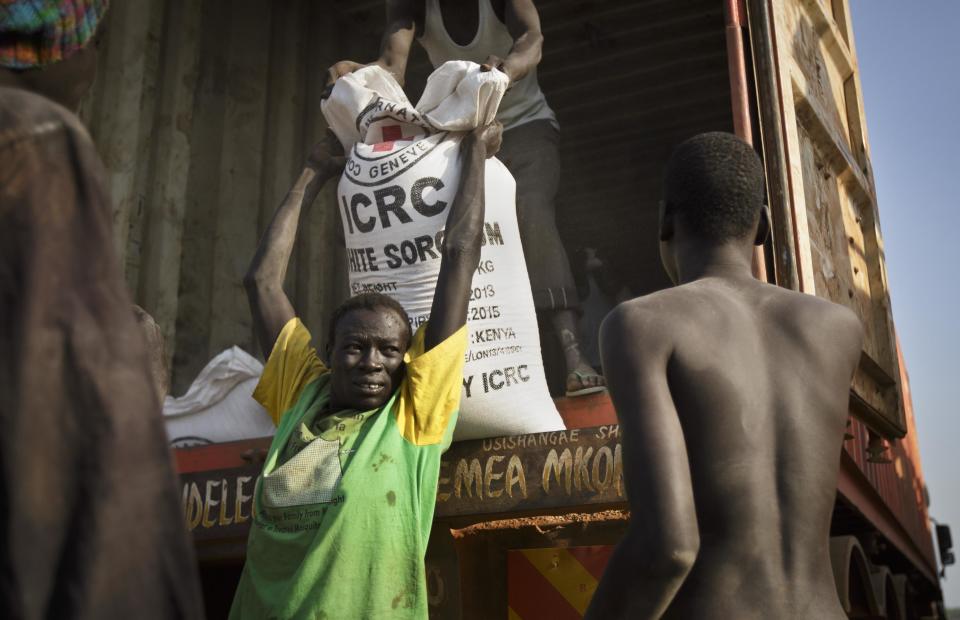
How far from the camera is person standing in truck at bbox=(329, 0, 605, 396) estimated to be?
10.00 feet

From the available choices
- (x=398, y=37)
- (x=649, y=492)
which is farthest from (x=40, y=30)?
(x=398, y=37)

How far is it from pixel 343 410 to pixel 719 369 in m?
0.93

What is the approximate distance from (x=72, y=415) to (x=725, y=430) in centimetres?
82

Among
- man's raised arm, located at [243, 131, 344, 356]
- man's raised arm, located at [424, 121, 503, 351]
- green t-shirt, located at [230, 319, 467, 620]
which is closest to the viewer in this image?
green t-shirt, located at [230, 319, 467, 620]

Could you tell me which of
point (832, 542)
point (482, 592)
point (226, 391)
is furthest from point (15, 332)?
point (832, 542)

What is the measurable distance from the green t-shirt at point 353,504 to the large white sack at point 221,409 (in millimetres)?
833

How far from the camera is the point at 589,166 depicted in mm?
5242

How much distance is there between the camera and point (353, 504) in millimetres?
1725

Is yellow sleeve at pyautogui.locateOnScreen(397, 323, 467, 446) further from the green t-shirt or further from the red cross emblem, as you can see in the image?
the red cross emblem

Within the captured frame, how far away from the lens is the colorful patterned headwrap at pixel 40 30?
2.68ft

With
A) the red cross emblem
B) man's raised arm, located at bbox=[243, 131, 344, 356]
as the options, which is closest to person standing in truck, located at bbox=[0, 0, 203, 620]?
man's raised arm, located at bbox=[243, 131, 344, 356]

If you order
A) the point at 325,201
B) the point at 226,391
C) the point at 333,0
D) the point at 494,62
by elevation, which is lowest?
the point at 226,391

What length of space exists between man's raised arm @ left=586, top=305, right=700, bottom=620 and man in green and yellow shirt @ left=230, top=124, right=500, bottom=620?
0.60 m

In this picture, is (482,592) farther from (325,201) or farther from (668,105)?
(668,105)
